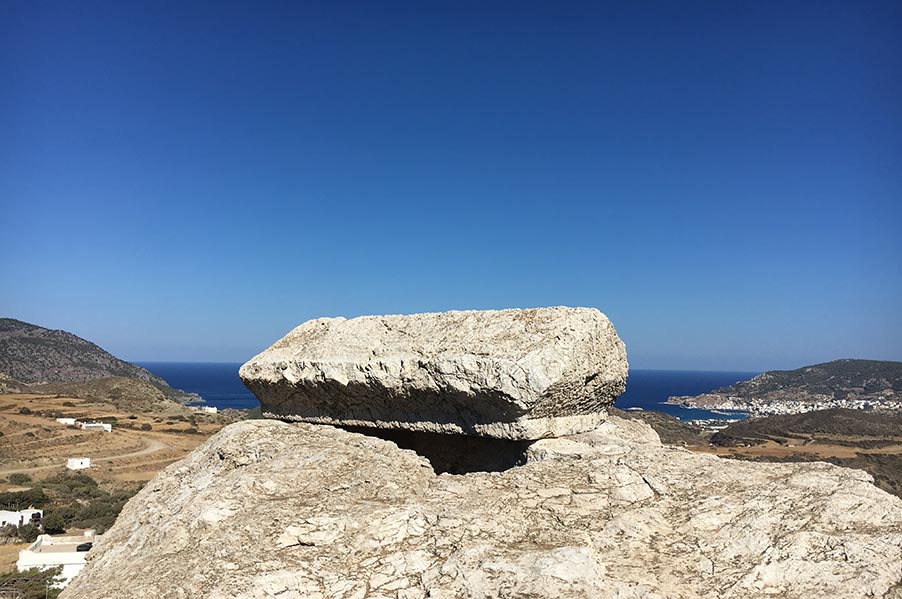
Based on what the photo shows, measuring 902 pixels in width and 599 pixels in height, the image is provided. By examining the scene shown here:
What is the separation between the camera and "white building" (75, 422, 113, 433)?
148 feet

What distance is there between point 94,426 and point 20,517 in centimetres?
2254

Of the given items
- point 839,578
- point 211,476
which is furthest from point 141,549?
point 839,578

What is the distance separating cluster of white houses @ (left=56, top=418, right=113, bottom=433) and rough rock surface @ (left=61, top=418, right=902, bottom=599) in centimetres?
4555

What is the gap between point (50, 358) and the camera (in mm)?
111500

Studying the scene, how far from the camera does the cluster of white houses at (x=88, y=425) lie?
1779 inches

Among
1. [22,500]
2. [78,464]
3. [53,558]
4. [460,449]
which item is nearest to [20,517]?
[22,500]

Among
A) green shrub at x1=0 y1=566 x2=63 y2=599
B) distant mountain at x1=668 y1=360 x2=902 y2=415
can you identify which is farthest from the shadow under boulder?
distant mountain at x1=668 y1=360 x2=902 y2=415

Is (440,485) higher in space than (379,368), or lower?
lower

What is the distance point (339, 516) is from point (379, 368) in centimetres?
254

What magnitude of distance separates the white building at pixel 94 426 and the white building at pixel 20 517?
19.6 meters

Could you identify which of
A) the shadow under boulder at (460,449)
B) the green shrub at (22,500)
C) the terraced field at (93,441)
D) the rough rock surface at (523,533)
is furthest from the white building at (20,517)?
the shadow under boulder at (460,449)

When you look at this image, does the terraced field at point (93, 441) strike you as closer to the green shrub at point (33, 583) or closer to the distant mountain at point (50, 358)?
the green shrub at point (33, 583)

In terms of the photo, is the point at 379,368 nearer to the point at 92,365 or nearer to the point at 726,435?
the point at 726,435

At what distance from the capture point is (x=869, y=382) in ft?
355
